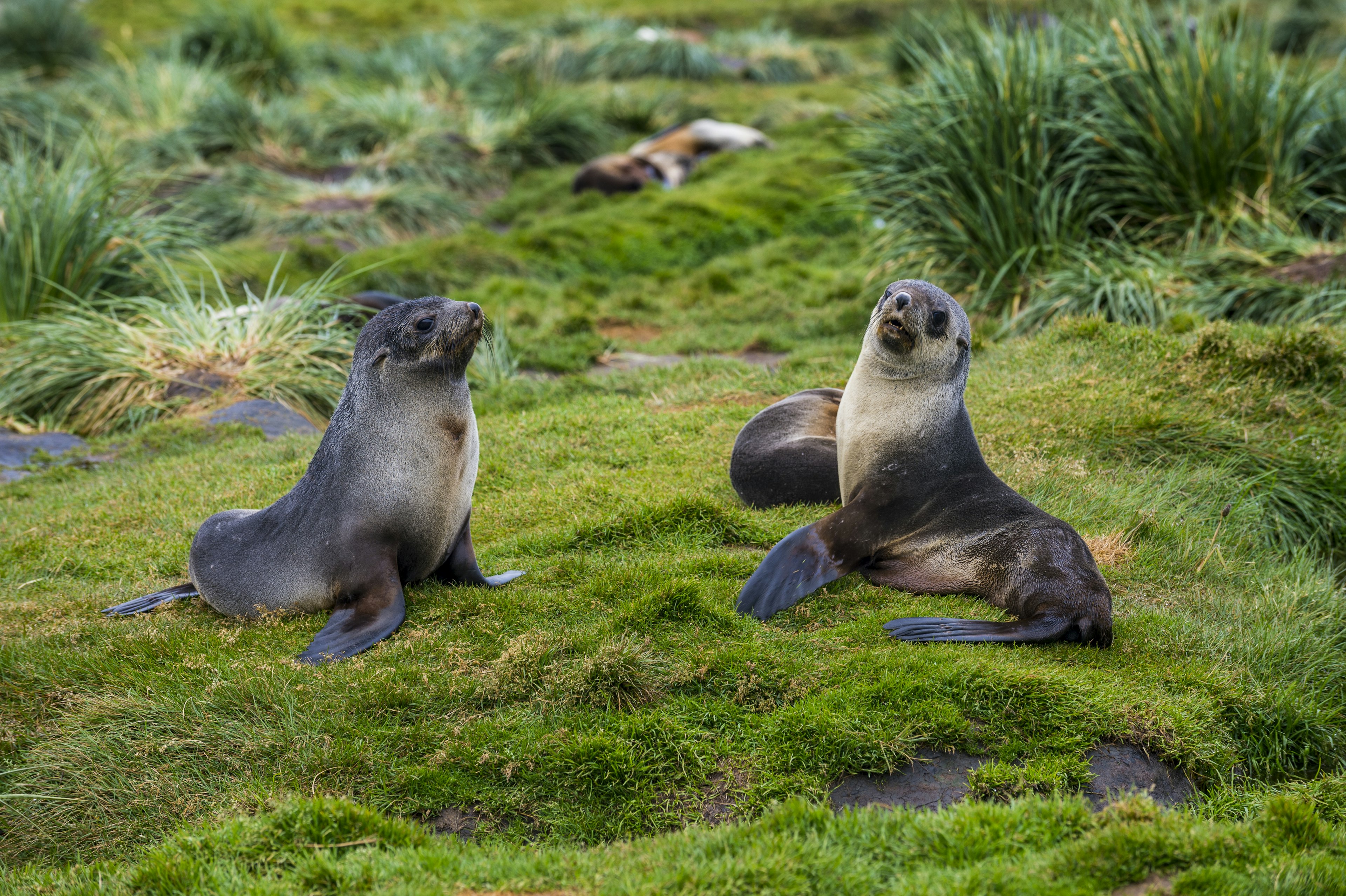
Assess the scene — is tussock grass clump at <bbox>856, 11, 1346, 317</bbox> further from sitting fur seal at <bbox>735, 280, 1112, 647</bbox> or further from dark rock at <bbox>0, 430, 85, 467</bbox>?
dark rock at <bbox>0, 430, 85, 467</bbox>

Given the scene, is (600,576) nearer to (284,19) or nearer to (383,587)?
(383,587)

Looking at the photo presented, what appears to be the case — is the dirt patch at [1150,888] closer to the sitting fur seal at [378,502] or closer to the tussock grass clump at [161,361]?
the sitting fur seal at [378,502]

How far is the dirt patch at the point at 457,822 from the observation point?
3.90 meters

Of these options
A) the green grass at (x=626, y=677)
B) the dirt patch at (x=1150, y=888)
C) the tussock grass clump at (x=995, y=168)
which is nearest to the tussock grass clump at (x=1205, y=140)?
the tussock grass clump at (x=995, y=168)

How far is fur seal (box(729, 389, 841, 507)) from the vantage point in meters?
6.20

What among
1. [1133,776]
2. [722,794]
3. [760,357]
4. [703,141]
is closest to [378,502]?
[722,794]

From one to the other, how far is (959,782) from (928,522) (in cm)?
147

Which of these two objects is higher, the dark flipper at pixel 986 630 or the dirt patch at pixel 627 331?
the dark flipper at pixel 986 630

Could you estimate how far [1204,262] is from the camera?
932cm

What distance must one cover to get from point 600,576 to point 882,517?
1.30m

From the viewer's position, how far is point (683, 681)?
441cm

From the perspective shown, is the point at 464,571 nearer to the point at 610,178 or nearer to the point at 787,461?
the point at 787,461

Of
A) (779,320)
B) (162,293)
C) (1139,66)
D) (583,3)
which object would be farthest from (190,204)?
(583,3)

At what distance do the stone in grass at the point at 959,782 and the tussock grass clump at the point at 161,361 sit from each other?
6.41 m
